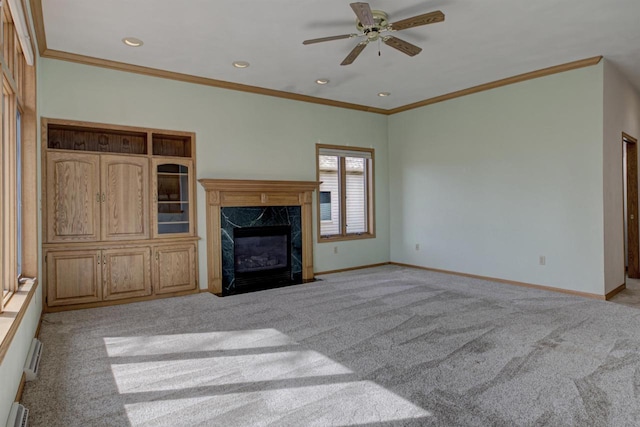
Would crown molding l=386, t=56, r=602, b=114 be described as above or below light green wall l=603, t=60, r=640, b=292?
above

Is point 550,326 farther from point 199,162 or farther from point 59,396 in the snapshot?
point 199,162

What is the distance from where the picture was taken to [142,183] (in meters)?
4.79

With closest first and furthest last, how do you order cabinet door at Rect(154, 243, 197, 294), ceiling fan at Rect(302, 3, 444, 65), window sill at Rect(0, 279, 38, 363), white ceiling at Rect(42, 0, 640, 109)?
window sill at Rect(0, 279, 38, 363)
ceiling fan at Rect(302, 3, 444, 65)
white ceiling at Rect(42, 0, 640, 109)
cabinet door at Rect(154, 243, 197, 294)

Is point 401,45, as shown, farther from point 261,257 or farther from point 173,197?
point 261,257

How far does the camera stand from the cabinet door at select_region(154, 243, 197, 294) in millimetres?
4898

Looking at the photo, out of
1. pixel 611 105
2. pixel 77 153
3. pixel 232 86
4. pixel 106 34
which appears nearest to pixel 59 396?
pixel 77 153

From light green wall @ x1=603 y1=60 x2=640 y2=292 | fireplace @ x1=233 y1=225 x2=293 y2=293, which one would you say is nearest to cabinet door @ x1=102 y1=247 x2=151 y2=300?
fireplace @ x1=233 y1=225 x2=293 y2=293

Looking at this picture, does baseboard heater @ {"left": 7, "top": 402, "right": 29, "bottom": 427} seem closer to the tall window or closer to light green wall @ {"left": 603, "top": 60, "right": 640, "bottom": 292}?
the tall window

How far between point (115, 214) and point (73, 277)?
84 centimetres

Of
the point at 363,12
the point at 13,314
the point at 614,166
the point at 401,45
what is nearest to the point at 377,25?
the point at 401,45

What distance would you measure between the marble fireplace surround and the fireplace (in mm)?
267

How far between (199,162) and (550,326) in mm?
4550

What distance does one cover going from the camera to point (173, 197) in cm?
507

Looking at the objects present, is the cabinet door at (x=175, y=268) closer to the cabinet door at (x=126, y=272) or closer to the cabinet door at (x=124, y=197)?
the cabinet door at (x=126, y=272)
